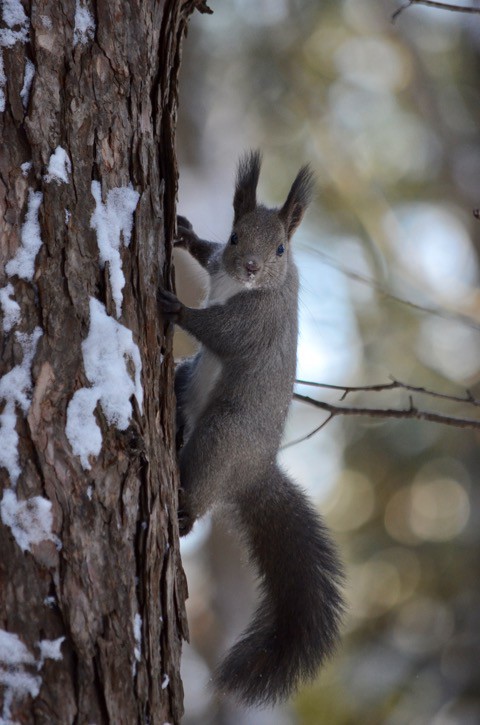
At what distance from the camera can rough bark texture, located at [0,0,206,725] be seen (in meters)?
1.30

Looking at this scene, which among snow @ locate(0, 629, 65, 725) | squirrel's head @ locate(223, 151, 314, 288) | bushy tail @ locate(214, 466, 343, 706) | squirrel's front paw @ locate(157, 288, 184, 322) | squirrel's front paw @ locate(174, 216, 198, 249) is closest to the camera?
snow @ locate(0, 629, 65, 725)

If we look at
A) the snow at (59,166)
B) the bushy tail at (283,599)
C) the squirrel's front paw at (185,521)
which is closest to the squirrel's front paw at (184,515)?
the squirrel's front paw at (185,521)

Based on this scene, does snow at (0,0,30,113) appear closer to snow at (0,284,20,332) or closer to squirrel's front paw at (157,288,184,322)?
snow at (0,284,20,332)

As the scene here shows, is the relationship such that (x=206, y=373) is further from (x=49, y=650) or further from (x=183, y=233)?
(x=49, y=650)

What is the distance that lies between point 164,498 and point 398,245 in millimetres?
4931

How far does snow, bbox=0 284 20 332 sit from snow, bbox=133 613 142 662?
528 mm

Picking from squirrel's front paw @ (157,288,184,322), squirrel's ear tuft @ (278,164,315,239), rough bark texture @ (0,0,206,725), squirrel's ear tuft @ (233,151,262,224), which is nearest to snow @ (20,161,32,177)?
rough bark texture @ (0,0,206,725)

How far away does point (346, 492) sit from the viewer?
6.73m

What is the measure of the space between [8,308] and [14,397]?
15cm

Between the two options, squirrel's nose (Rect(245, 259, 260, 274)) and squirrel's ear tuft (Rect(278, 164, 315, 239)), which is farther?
squirrel's ear tuft (Rect(278, 164, 315, 239))

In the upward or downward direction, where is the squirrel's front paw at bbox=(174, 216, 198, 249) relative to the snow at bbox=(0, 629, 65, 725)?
upward

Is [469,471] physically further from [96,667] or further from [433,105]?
[96,667]

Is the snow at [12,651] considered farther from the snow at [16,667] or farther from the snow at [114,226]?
the snow at [114,226]

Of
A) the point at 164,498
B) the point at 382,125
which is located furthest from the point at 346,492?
the point at 164,498
